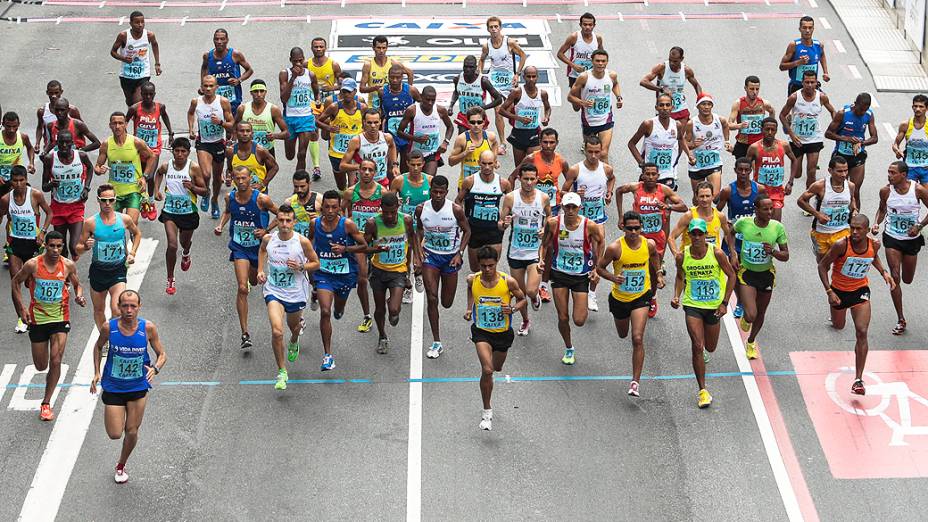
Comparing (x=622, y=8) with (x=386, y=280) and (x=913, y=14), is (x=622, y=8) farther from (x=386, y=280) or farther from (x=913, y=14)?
(x=386, y=280)

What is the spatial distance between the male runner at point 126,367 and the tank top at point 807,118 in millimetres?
11010

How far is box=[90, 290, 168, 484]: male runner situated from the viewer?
14.5 metres

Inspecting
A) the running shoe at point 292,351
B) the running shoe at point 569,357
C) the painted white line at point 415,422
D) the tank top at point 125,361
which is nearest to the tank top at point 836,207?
the running shoe at point 569,357

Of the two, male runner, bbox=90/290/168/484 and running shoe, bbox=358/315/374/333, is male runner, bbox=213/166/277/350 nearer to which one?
running shoe, bbox=358/315/374/333

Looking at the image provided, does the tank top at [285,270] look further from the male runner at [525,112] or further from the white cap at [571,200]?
the male runner at [525,112]

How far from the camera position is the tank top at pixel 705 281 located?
1623 cm

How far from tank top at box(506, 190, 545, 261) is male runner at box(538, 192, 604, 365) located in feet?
1.75

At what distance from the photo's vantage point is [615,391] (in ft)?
55.5

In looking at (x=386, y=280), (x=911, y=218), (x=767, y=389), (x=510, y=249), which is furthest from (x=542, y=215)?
(x=911, y=218)

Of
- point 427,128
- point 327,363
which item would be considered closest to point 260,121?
point 427,128

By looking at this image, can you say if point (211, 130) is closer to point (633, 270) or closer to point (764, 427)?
point (633, 270)

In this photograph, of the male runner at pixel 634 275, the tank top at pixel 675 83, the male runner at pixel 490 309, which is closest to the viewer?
the male runner at pixel 490 309

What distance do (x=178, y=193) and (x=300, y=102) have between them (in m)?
3.78

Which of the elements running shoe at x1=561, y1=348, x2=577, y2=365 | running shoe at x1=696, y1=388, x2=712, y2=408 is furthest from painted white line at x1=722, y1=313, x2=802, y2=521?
running shoe at x1=561, y1=348, x2=577, y2=365
